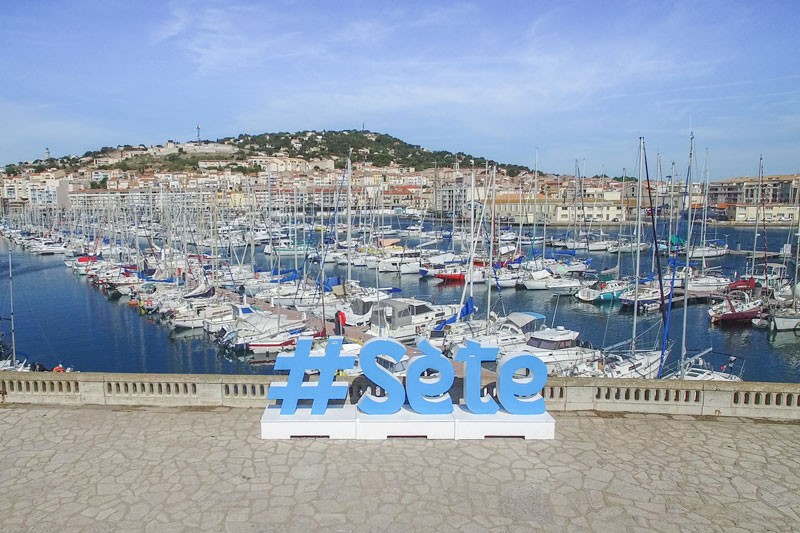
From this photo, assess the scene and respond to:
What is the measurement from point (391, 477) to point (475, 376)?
243cm

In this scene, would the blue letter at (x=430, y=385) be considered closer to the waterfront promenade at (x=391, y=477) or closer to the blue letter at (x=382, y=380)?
the blue letter at (x=382, y=380)

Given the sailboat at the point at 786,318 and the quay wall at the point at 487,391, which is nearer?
the quay wall at the point at 487,391

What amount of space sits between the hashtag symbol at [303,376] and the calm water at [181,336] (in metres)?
15.0

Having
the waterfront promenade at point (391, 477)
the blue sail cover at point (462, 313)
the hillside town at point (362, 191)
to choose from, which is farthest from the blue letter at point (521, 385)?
the hillside town at point (362, 191)

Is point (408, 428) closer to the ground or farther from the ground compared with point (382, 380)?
closer to the ground

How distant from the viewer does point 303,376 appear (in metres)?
9.88

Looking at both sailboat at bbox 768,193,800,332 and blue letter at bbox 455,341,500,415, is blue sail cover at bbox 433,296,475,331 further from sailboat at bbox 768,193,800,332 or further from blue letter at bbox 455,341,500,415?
blue letter at bbox 455,341,500,415

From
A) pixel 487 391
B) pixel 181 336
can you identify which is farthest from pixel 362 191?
pixel 487 391

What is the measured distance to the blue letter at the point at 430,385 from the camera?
385 inches

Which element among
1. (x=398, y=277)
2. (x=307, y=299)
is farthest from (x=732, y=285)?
(x=307, y=299)

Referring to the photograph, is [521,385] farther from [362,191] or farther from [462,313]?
[362,191]

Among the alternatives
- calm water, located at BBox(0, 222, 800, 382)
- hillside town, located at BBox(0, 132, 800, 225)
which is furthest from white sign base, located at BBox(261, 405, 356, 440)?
hillside town, located at BBox(0, 132, 800, 225)

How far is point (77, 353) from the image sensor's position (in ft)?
95.8

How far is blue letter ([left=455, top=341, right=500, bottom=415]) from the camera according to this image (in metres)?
9.82
